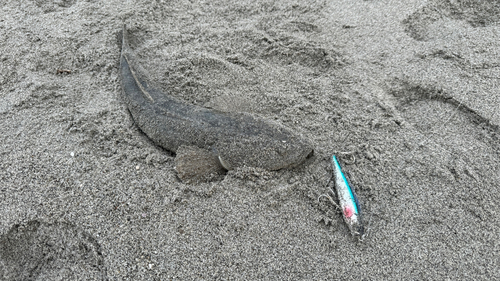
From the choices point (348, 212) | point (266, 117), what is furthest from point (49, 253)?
point (348, 212)

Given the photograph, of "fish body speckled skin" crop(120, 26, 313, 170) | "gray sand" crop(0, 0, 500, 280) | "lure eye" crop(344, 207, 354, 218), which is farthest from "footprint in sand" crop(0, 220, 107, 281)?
"lure eye" crop(344, 207, 354, 218)

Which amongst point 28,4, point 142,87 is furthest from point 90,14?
point 142,87

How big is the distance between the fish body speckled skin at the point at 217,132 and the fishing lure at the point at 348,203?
287 mm

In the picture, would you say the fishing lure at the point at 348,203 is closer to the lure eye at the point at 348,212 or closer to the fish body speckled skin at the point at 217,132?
the lure eye at the point at 348,212

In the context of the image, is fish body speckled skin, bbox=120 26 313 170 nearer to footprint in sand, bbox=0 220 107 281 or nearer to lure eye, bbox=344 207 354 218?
lure eye, bbox=344 207 354 218

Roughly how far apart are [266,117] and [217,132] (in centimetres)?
50

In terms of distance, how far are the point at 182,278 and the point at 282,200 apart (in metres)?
0.85

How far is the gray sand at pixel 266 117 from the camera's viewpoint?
2.13 m

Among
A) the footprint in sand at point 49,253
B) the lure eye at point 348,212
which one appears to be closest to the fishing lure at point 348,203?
the lure eye at point 348,212

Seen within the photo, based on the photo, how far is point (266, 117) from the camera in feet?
9.49

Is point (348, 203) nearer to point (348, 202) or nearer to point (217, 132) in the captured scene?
point (348, 202)

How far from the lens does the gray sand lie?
2.13 m

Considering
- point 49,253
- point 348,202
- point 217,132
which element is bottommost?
point 49,253

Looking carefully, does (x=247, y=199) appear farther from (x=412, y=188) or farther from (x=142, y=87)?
(x=142, y=87)
